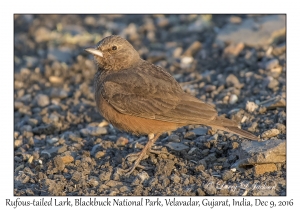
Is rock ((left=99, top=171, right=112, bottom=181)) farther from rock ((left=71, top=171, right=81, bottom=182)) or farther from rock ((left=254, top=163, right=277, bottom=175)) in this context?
rock ((left=254, top=163, right=277, bottom=175))

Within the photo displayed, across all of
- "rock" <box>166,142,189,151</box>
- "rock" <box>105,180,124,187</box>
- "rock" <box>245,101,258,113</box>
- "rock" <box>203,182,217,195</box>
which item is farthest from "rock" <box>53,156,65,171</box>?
"rock" <box>245,101,258,113</box>

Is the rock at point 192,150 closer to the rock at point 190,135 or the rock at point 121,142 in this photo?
the rock at point 190,135

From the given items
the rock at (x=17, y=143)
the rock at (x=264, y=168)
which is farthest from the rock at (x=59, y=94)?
the rock at (x=264, y=168)

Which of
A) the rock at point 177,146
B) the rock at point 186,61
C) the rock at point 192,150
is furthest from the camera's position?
the rock at point 186,61

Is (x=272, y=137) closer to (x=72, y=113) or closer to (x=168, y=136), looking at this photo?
(x=168, y=136)

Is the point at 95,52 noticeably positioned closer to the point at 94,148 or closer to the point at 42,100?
the point at 94,148

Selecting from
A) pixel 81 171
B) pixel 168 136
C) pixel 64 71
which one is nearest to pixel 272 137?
pixel 168 136

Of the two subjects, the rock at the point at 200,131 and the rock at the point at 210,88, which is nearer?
the rock at the point at 200,131
